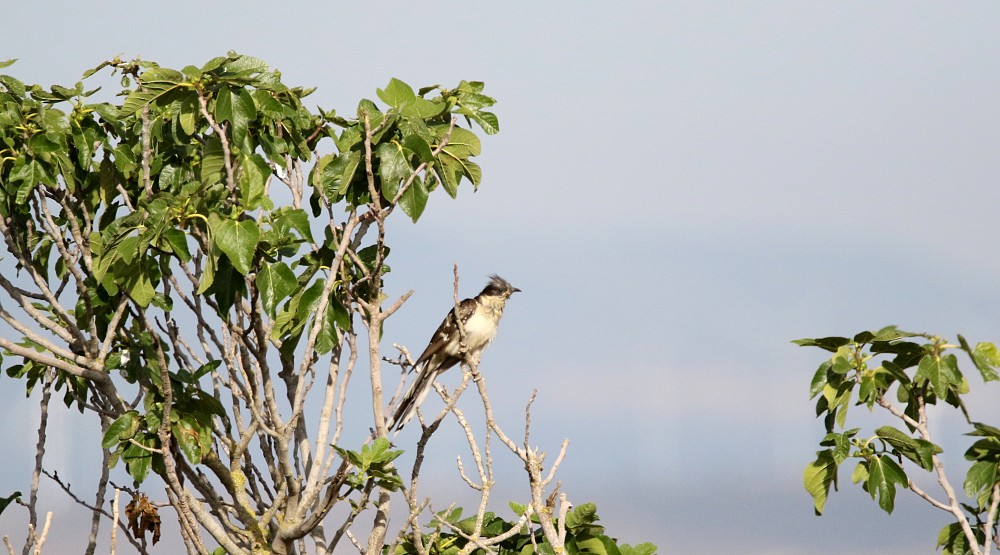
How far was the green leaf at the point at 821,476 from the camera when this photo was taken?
6797 millimetres

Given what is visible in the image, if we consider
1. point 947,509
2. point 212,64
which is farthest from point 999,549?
point 212,64

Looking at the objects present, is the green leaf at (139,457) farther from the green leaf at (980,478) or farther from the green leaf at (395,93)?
the green leaf at (980,478)

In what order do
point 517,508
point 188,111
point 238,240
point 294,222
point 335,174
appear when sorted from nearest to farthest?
point 238,240
point 294,222
point 335,174
point 188,111
point 517,508

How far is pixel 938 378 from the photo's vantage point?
6.65 metres

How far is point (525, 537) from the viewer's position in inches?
307

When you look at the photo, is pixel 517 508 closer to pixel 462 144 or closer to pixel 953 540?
pixel 462 144

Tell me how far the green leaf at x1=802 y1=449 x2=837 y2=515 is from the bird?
3550 millimetres

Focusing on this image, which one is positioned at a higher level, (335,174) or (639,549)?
(335,174)

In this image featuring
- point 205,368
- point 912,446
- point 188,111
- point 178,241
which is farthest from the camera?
point 205,368

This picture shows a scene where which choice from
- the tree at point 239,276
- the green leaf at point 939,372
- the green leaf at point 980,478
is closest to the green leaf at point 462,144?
the tree at point 239,276

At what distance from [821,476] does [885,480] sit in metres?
0.42

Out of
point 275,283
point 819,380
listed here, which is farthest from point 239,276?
point 819,380

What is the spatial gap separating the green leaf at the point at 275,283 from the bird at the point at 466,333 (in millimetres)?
2829

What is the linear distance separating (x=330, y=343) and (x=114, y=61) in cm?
332
